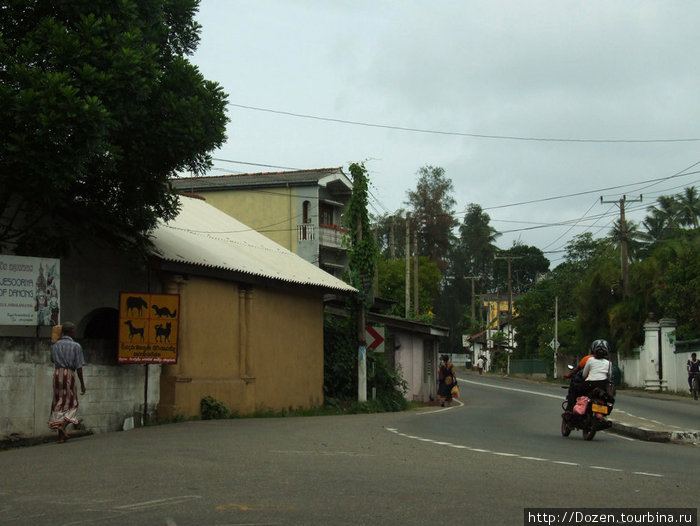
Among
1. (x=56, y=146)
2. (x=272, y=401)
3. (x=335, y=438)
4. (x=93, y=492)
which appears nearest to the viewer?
(x=93, y=492)

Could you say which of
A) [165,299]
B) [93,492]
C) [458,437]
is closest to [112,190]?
[165,299]

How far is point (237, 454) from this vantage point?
11055mm

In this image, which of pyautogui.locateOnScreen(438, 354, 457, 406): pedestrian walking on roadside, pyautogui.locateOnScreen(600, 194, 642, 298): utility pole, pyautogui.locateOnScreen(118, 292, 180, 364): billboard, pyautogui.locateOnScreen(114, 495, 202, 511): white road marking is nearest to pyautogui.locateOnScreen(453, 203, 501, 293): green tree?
pyautogui.locateOnScreen(600, 194, 642, 298): utility pole

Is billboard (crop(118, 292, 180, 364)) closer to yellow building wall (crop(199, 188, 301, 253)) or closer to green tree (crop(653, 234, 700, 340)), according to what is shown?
yellow building wall (crop(199, 188, 301, 253))

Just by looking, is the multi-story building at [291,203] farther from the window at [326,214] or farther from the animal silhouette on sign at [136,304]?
the animal silhouette on sign at [136,304]

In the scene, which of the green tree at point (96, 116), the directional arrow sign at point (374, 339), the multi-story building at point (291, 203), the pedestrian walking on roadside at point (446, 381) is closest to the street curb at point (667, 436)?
the green tree at point (96, 116)

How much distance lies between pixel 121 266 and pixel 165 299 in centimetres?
139

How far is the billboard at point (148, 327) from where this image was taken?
671 inches

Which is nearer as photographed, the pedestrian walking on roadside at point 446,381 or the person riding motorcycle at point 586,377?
the person riding motorcycle at point 586,377

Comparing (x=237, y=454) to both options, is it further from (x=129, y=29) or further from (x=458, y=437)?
(x=129, y=29)

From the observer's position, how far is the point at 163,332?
1780cm

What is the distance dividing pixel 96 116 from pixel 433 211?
6137 cm

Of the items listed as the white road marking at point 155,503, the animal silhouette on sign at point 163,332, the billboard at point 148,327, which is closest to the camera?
Answer: the white road marking at point 155,503

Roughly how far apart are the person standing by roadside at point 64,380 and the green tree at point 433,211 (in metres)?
59.9
